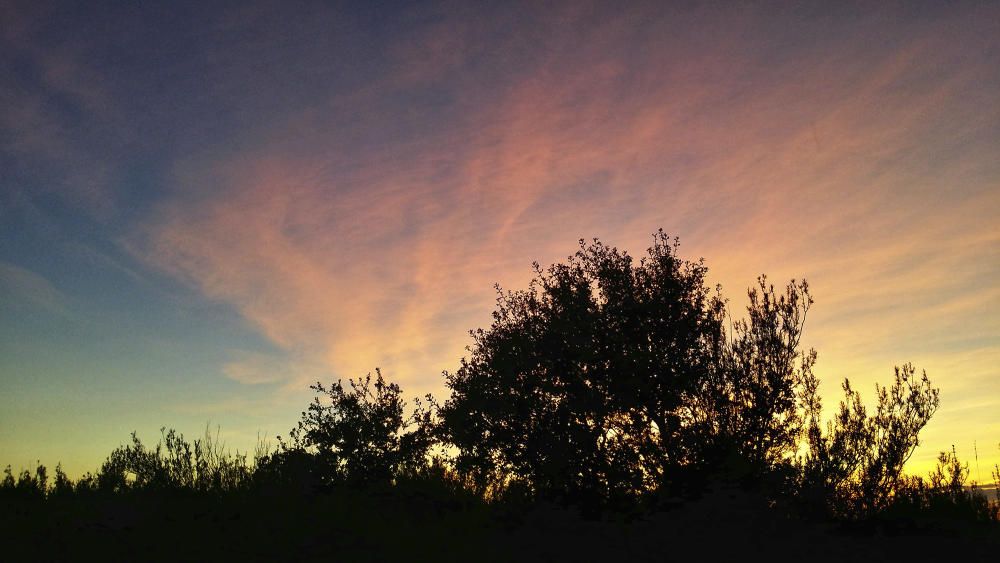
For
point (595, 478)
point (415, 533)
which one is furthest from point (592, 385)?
point (415, 533)

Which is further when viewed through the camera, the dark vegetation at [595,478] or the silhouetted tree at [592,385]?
the silhouetted tree at [592,385]

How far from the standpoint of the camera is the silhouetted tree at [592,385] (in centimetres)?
1806

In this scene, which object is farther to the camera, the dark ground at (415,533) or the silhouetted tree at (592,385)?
the silhouetted tree at (592,385)

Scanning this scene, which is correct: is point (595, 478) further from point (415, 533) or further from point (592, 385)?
point (415, 533)

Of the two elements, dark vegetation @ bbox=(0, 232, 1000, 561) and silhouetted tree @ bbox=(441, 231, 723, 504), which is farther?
silhouetted tree @ bbox=(441, 231, 723, 504)

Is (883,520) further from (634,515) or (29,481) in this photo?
(29,481)

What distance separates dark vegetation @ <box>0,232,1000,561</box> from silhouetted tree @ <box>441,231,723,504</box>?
2.5 inches

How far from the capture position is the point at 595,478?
707 inches

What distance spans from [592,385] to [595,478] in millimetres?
2780

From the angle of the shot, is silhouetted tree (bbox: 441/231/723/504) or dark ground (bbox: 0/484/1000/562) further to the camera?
silhouetted tree (bbox: 441/231/723/504)

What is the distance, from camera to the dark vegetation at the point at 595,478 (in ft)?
38.3

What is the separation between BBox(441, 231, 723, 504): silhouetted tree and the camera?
1806cm

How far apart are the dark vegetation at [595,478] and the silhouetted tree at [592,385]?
0.06m

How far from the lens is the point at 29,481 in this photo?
51.1ft
